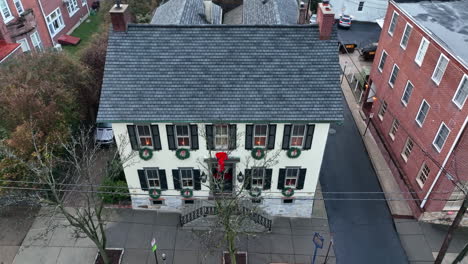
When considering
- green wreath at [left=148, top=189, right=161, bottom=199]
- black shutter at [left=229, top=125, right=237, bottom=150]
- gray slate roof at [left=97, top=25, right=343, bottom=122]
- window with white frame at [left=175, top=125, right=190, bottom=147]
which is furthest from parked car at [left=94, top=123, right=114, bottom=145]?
black shutter at [left=229, top=125, right=237, bottom=150]

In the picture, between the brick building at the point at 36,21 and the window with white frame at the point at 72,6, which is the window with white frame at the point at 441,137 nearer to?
the brick building at the point at 36,21

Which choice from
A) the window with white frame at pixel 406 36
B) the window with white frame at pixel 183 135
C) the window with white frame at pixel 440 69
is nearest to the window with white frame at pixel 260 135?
the window with white frame at pixel 183 135

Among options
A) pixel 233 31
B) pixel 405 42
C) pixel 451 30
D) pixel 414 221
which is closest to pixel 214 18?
pixel 233 31

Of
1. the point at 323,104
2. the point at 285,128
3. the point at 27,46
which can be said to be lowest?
the point at 27,46

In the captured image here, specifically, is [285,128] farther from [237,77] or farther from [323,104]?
[237,77]

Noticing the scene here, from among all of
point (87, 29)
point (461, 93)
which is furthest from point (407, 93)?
point (87, 29)

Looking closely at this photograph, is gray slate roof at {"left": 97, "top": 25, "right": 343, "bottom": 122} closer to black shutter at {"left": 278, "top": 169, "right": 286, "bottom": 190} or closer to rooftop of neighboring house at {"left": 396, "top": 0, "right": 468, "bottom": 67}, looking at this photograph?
black shutter at {"left": 278, "top": 169, "right": 286, "bottom": 190}
